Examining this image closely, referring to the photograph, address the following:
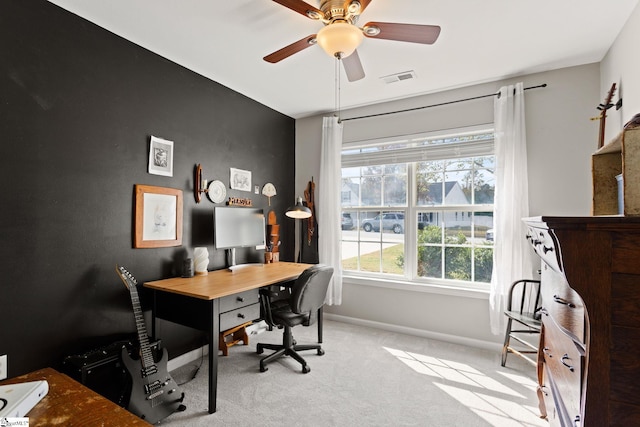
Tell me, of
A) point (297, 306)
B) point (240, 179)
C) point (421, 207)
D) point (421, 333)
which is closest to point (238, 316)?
point (297, 306)

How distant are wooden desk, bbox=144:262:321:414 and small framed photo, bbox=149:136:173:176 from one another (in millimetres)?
900

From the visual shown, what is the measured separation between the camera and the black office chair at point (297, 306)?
237 cm

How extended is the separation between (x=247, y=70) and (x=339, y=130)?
1.31 metres

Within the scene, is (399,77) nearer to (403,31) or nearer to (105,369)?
(403,31)

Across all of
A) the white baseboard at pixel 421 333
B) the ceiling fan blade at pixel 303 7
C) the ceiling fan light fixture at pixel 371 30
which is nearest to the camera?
the ceiling fan blade at pixel 303 7

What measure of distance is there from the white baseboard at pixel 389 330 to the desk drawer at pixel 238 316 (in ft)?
2.72

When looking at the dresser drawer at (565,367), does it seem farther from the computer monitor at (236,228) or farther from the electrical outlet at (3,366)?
the electrical outlet at (3,366)

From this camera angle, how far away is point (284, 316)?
2.45 meters

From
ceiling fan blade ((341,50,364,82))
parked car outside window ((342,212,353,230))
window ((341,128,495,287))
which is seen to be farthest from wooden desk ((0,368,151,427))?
parked car outside window ((342,212,353,230))

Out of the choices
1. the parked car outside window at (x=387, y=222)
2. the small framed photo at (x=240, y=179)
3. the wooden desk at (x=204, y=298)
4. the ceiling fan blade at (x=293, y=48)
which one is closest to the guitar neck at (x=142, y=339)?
the wooden desk at (x=204, y=298)

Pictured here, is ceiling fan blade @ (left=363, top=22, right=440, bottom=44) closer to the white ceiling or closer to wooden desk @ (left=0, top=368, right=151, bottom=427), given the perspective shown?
the white ceiling

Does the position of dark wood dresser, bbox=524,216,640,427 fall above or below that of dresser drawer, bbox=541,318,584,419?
above

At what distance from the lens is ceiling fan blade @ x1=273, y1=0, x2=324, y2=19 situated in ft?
4.83

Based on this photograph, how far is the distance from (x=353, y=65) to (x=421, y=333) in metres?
2.73
